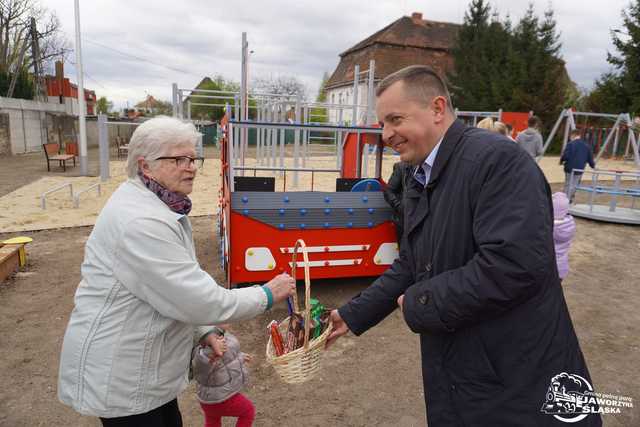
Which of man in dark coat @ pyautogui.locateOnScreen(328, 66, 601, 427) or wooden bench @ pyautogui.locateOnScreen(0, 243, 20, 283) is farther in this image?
wooden bench @ pyautogui.locateOnScreen(0, 243, 20, 283)

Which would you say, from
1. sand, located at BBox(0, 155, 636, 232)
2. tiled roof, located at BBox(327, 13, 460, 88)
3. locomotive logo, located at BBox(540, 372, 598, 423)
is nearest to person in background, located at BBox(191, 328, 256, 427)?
locomotive logo, located at BBox(540, 372, 598, 423)

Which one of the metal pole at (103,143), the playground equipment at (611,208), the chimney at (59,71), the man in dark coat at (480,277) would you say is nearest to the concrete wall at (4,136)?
the metal pole at (103,143)

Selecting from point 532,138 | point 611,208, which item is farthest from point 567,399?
point 611,208

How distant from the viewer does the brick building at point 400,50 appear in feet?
108

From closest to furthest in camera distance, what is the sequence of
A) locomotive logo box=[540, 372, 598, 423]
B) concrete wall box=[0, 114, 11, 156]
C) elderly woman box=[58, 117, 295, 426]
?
locomotive logo box=[540, 372, 598, 423] < elderly woman box=[58, 117, 295, 426] < concrete wall box=[0, 114, 11, 156]

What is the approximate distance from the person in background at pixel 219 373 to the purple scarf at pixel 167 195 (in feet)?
1.98

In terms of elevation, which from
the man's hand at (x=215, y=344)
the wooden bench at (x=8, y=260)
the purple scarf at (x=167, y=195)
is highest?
the purple scarf at (x=167, y=195)

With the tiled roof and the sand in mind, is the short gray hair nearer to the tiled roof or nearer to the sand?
the sand

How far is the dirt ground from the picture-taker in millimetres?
2725

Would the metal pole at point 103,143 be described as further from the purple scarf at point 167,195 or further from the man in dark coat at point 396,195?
the purple scarf at point 167,195

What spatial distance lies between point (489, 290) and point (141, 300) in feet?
3.44

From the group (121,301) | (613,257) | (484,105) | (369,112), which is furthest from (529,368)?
(484,105)

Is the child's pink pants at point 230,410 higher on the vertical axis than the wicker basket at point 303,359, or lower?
lower

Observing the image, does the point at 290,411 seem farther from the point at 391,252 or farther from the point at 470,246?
the point at 391,252
